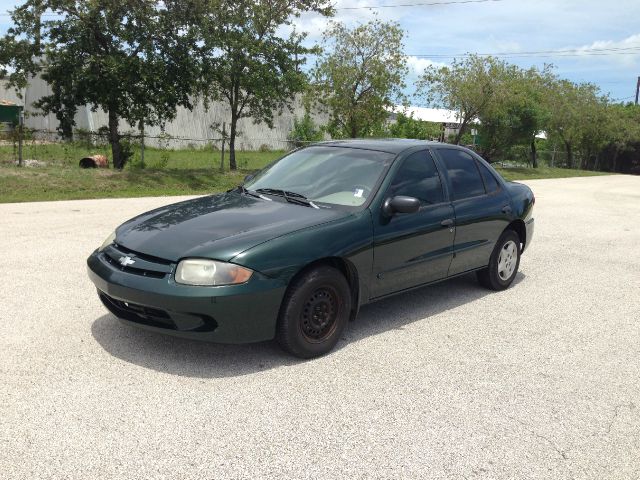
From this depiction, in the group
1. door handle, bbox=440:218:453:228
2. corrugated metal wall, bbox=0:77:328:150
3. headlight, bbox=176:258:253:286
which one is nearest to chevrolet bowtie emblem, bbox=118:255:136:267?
headlight, bbox=176:258:253:286

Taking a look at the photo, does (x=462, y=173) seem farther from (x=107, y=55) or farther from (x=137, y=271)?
(x=107, y=55)

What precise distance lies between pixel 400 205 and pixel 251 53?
15.3 metres

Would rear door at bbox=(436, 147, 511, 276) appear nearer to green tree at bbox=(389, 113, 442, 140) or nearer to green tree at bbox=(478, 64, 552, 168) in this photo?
green tree at bbox=(478, 64, 552, 168)

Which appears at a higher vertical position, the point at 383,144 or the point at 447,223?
the point at 383,144

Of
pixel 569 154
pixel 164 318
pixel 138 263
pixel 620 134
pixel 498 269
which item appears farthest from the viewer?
pixel 620 134

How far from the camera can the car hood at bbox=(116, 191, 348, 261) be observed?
390 centimetres

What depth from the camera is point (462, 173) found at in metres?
→ 5.71

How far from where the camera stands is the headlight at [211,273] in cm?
375

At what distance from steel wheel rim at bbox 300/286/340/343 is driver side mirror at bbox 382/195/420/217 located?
0.84 m

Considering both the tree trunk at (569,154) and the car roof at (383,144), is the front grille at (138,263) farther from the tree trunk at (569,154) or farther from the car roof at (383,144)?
the tree trunk at (569,154)

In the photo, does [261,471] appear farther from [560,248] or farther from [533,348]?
[560,248]

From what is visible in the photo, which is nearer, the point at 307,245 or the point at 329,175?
the point at 307,245

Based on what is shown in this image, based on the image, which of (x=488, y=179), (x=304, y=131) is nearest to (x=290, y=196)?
(x=488, y=179)

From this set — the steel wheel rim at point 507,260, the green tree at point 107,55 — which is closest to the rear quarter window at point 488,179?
the steel wheel rim at point 507,260
